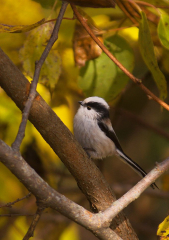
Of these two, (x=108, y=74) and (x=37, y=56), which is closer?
(x=37, y=56)

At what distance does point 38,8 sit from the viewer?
1.80 meters

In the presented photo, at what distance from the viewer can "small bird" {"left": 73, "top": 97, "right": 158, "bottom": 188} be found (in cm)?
205

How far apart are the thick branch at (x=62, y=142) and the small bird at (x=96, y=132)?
56 centimetres

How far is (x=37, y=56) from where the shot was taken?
1.54 m

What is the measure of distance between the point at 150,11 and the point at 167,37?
58 centimetres

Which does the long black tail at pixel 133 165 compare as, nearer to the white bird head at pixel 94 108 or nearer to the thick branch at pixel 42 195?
the white bird head at pixel 94 108

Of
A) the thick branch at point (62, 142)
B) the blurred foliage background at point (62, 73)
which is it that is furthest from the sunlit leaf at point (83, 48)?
the thick branch at point (62, 142)

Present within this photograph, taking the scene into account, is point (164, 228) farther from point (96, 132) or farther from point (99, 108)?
point (99, 108)

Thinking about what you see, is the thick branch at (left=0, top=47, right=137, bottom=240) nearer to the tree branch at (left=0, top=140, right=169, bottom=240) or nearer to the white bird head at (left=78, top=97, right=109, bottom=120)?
the tree branch at (left=0, top=140, right=169, bottom=240)

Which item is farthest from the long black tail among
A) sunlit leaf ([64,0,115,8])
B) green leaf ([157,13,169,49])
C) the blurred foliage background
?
sunlit leaf ([64,0,115,8])

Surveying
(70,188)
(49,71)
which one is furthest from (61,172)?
(49,71)

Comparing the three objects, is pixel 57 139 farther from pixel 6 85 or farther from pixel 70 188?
pixel 70 188

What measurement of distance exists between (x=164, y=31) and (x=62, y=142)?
25.2 inches

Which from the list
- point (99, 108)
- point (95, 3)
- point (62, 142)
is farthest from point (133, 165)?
point (95, 3)
